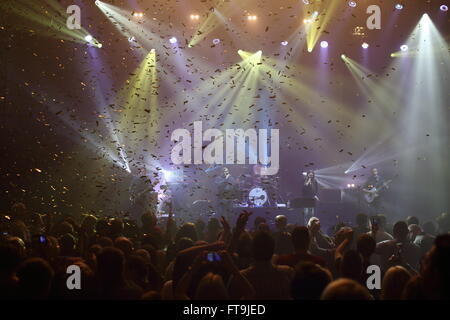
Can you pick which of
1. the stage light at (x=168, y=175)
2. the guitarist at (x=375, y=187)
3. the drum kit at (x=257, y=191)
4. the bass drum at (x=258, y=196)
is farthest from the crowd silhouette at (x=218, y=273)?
the stage light at (x=168, y=175)

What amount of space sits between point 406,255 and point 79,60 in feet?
43.7

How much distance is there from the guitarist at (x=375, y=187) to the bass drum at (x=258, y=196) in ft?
11.5

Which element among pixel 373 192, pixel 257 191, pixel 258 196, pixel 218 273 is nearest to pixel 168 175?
pixel 257 191

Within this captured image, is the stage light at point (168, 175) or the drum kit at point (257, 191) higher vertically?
the stage light at point (168, 175)

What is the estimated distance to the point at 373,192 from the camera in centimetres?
1561

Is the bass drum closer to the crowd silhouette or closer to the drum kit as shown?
the drum kit

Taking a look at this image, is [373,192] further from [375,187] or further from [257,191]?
[257,191]

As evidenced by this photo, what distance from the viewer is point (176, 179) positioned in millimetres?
16766

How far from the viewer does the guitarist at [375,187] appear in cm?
1551

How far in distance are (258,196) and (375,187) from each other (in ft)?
13.3

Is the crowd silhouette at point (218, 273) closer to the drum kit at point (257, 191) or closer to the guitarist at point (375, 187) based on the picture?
the drum kit at point (257, 191)

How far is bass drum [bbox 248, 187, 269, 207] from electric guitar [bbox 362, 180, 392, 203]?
346 cm

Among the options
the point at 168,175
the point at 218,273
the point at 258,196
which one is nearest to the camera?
the point at 218,273

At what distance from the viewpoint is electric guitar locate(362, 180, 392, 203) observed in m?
15.5
